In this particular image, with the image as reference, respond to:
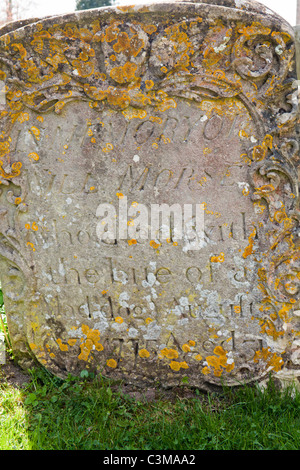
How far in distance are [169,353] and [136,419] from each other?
1.50ft

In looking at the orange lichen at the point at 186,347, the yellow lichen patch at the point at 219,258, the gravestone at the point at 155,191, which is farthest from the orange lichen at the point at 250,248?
the orange lichen at the point at 186,347

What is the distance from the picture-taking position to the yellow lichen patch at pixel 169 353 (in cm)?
272

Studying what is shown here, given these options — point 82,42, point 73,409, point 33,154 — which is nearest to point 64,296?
point 73,409

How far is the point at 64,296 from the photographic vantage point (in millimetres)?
2783

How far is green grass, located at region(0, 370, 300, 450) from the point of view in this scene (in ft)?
7.47

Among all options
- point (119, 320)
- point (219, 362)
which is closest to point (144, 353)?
point (119, 320)

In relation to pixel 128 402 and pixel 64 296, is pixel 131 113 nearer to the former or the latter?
pixel 64 296

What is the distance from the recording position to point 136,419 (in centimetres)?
252

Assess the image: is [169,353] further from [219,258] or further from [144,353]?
[219,258]

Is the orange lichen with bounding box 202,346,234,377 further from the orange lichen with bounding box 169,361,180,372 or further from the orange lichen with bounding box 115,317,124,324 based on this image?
the orange lichen with bounding box 115,317,124,324

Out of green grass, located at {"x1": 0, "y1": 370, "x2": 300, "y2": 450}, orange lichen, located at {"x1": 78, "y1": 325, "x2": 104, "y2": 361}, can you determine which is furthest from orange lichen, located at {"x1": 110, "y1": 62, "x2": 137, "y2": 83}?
green grass, located at {"x1": 0, "y1": 370, "x2": 300, "y2": 450}

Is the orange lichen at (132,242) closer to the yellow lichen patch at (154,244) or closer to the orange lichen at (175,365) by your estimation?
the yellow lichen patch at (154,244)

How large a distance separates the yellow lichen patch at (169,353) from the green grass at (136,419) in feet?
0.90

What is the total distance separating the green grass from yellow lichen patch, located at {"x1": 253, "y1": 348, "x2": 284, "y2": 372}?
13 cm
